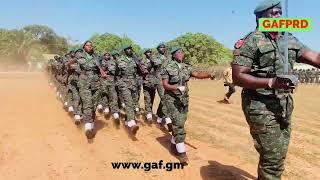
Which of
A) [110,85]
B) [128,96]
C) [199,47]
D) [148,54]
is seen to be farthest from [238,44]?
[199,47]

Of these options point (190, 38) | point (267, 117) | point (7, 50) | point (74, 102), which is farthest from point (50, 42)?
point (267, 117)

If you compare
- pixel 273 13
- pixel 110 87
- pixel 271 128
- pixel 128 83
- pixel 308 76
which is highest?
pixel 273 13

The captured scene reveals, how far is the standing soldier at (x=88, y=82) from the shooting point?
10.9 metres

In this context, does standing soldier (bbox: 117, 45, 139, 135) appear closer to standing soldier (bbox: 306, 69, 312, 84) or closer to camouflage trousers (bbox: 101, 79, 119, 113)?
camouflage trousers (bbox: 101, 79, 119, 113)

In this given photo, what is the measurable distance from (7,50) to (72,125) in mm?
91871

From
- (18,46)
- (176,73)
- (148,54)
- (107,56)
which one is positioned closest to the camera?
(176,73)

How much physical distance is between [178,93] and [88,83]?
3.15m

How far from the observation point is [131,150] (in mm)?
9500

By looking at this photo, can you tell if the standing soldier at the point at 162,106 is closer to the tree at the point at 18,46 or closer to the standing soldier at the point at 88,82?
the standing soldier at the point at 88,82

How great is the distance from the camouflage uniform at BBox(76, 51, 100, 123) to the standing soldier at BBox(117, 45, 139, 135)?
72cm

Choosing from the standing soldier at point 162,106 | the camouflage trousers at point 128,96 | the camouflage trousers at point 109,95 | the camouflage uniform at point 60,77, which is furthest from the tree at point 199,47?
the camouflage trousers at point 128,96

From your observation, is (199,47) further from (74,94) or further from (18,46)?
(74,94)

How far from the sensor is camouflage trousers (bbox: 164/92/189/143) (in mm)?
8477

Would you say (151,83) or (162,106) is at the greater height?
(151,83)
